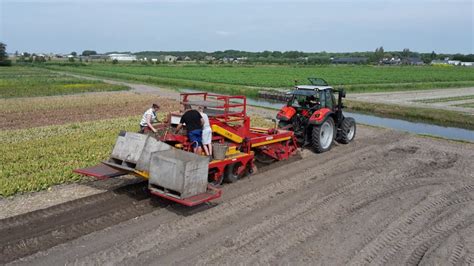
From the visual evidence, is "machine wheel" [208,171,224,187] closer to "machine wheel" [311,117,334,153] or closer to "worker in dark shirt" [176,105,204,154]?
"worker in dark shirt" [176,105,204,154]

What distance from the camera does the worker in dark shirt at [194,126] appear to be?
857 cm

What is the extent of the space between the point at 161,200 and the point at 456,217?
5615 millimetres

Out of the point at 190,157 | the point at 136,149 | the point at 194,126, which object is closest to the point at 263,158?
the point at 194,126

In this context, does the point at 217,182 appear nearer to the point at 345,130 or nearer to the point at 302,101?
the point at 302,101

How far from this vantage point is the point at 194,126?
28.3ft

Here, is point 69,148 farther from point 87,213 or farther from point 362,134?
point 362,134

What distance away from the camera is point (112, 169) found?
8570 millimetres

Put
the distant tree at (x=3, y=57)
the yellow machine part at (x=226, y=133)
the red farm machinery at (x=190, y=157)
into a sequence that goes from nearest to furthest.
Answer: the red farm machinery at (x=190, y=157), the yellow machine part at (x=226, y=133), the distant tree at (x=3, y=57)

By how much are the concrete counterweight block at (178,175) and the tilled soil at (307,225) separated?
442mm

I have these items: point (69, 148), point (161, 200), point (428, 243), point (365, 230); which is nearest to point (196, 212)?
point (161, 200)

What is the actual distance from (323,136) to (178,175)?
675 centimetres

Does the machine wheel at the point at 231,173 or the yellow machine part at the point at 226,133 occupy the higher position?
the yellow machine part at the point at 226,133

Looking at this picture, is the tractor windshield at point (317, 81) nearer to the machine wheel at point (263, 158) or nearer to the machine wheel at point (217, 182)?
the machine wheel at point (263, 158)

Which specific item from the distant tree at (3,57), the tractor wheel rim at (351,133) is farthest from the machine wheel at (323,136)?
the distant tree at (3,57)
